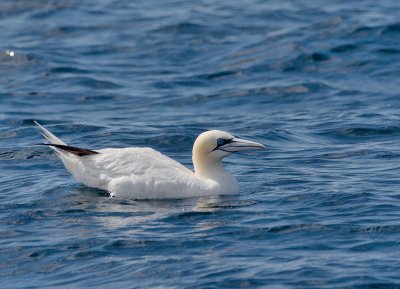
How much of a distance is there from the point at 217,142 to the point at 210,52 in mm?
10056

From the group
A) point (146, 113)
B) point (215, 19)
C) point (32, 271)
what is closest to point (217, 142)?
point (32, 271)

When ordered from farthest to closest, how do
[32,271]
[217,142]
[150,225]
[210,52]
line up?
→ [210,52]
[217,142]
[150,225]
[32,271]

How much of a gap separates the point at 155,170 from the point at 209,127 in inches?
172

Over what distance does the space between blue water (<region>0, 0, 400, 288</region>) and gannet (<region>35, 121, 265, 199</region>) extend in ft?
0.71

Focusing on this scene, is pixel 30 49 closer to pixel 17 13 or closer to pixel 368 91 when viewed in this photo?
pixel 17 13

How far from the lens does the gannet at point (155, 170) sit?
1379 cm

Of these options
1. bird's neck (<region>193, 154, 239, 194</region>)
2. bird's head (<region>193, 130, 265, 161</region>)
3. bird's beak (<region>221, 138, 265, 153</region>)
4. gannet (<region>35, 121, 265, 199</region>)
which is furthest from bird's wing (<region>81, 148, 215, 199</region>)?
bird's beak (<region>221, 138, 265, 153</region>)

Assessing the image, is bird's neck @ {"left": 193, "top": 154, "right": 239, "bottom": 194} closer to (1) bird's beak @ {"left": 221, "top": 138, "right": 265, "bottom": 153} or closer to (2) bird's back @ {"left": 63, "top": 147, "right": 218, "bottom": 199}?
(2) bird's back @ {"left": 63, "top": 147, "right": 218, "bottom": 199}

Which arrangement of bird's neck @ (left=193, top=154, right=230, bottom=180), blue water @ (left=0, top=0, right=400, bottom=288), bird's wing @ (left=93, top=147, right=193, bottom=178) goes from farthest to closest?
bird's neck @ (left=193, top=154, right=230, bottom=180), bird's wing @ (left=93, top=147, right=193, bottom=178), blue water @ (left=0, top=0, right=400, bottom=288)

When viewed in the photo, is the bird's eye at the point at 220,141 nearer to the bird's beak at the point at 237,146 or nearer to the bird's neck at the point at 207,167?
the bird's beak at the point at 237,146

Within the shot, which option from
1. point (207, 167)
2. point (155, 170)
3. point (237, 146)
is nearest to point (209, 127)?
point (207, 167)

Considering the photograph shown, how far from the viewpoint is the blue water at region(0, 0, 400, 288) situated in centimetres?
1120

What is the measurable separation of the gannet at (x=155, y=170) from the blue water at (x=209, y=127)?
0.71ft

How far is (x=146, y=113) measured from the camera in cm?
1938
